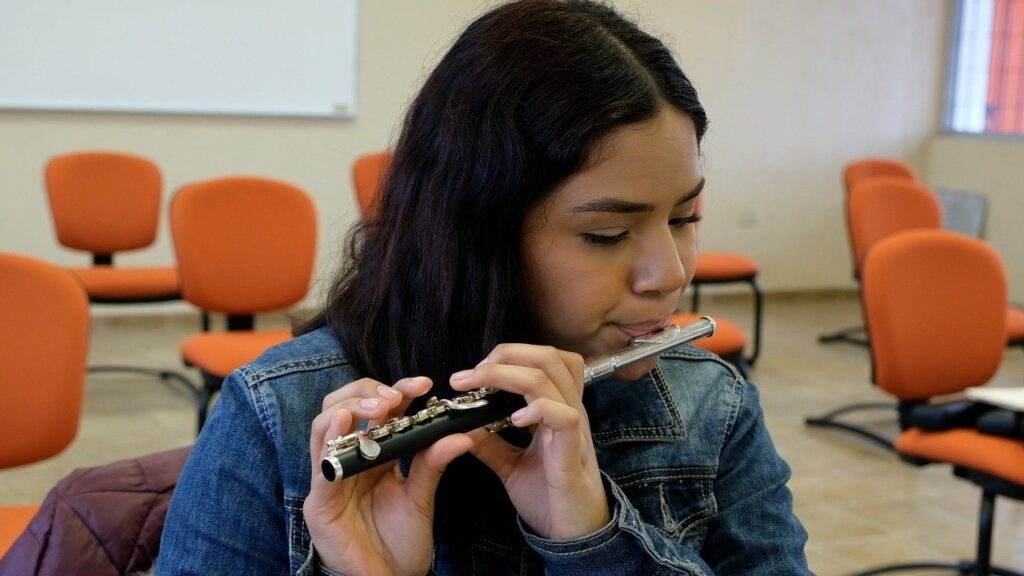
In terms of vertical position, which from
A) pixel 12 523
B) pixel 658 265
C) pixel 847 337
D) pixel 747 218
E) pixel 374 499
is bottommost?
pixel 847 337

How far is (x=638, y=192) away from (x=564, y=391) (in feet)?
0.65

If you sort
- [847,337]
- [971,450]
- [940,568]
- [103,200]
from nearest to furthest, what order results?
1. [971,450]
2. [940,568]
3. [103,200]
4. [847,337]

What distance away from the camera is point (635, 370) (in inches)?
44.0

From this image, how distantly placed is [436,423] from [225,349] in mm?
2461

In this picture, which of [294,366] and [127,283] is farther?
[127,283]

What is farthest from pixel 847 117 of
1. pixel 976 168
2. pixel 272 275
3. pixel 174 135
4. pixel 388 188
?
pixel 388 188

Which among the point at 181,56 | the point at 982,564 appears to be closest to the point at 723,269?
the point at 982,564

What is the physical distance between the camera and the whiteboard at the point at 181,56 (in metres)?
5.17

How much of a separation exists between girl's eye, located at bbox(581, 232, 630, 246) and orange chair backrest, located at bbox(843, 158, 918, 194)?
5.24 metres

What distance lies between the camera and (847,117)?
7.27 meters

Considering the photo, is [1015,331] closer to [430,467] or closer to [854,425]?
[854,425]

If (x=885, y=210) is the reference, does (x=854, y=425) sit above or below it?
below

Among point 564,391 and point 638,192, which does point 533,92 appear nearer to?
point 638,192

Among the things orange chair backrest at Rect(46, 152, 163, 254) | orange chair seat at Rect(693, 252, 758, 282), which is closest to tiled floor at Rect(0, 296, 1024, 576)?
orange chair seat at Rect(693, 252, 758, 282)
